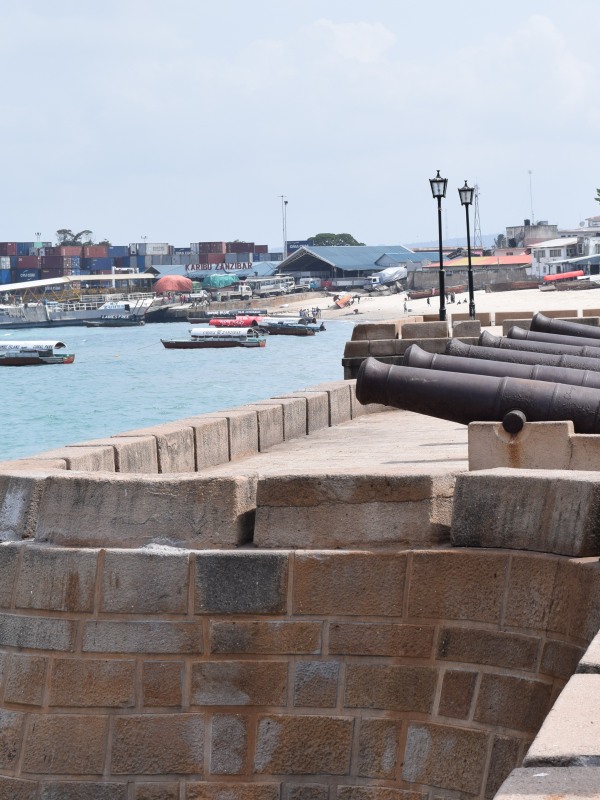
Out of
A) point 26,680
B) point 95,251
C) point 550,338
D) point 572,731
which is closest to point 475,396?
point 26,680

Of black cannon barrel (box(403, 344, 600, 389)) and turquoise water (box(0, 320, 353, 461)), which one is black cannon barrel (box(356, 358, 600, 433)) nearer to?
black cannon barrel (box(403, 344, 600, 389))

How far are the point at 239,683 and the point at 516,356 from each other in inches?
239

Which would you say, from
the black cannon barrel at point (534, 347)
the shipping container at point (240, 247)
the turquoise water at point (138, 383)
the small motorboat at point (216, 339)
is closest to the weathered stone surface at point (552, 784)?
the black cannon barrel at point (534, 347)

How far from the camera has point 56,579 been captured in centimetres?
571

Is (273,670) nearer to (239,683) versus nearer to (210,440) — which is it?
(239,683)

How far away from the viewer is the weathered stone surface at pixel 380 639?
5293 mm

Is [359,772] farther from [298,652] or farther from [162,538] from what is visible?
[162,538]

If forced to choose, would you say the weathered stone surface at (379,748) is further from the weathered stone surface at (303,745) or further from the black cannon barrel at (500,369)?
the black cannon barrel at (500,369)

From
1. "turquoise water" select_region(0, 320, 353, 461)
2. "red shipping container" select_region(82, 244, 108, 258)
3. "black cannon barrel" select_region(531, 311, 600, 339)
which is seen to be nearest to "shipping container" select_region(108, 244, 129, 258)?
"red shipping container" select_region(82, 244, 108, 258)

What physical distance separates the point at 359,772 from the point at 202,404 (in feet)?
160

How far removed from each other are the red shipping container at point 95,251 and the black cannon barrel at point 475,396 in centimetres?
16401

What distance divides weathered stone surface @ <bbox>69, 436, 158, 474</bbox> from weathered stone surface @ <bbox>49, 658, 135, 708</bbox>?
1762 mm

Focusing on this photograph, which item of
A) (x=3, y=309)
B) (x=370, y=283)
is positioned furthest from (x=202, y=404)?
(x=370, y=283)

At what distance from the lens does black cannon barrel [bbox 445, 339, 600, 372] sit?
10961 millimetres
